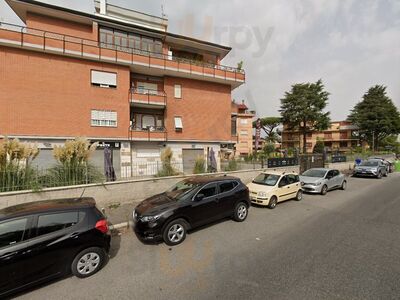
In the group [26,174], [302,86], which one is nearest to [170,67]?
[26,174]

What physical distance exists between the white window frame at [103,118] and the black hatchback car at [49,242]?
12.2 metres

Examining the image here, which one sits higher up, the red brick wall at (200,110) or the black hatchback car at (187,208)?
the red brick wall at (200,110)

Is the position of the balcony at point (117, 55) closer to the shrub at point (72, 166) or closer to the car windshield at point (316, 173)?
the shrub at point (72, 166)

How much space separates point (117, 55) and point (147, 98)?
150 inches

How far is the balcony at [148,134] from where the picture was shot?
1644 centimetres

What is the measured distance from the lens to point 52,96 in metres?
14.1

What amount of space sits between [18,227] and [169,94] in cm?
1607

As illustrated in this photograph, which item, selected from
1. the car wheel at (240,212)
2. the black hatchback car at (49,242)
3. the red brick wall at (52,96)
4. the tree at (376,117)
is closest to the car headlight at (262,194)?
the car wheel at (240,212)

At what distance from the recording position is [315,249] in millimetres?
4699

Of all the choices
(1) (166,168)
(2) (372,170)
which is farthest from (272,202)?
(2) (372,170)

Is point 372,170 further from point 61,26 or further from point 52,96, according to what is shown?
point 61,26

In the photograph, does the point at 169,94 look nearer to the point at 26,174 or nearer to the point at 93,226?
the point at 26,174

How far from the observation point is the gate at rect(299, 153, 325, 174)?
17766mm

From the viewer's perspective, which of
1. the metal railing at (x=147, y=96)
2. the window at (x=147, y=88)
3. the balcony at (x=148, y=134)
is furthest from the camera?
the window at (x=147, y=88)
